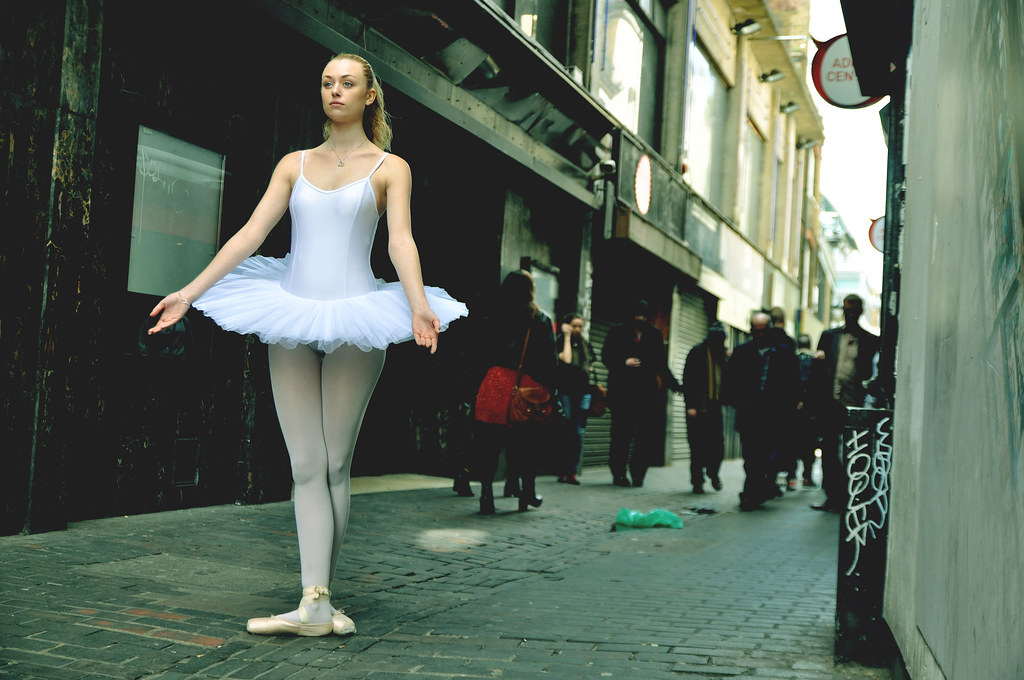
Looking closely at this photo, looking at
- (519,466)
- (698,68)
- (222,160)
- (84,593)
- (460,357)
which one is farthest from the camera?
(698,68)

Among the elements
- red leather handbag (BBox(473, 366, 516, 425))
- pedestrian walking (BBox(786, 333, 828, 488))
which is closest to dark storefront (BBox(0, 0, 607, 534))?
red leather handbag (BBox(473, 366, 516, 425))

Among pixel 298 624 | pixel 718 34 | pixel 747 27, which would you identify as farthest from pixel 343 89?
pixel 747 27

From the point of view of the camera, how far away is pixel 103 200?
622 centimetres

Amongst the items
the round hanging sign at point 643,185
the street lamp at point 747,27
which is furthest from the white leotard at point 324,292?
the street lamp at point 747,27

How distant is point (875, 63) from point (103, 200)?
508 centimetres

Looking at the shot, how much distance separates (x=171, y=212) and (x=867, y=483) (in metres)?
4.63

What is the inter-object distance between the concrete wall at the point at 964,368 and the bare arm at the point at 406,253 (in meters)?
1.61

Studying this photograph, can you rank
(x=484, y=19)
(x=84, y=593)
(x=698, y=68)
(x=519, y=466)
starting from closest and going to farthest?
1. (x=84, y=593)
2. (x=519, y=466)
3. (x=484, y=19)
4. (x=698, y=68)

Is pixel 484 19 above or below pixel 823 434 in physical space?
above

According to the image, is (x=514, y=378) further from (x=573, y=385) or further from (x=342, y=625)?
(x=342, y=625)

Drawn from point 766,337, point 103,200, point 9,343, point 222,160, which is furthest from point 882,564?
point 766,337

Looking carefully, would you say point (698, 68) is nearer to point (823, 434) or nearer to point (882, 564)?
point (823, 434)

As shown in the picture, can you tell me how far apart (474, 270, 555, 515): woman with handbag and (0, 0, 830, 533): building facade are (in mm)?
1286

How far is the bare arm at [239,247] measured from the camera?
368cm
